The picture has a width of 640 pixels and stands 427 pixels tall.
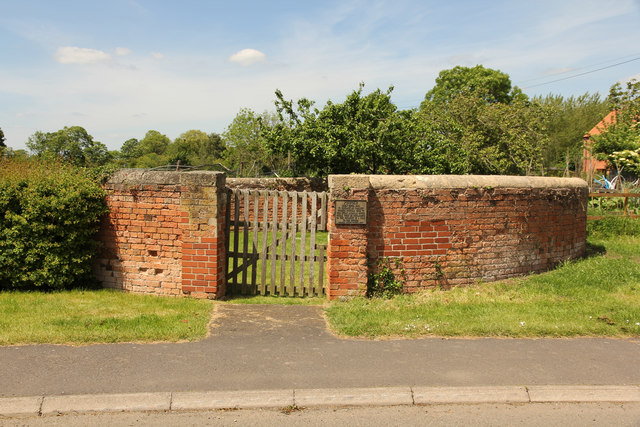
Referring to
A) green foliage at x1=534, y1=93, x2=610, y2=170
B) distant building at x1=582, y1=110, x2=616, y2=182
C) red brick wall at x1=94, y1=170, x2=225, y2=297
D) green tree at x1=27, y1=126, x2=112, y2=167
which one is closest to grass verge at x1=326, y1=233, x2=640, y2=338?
red brick wall at x1=94, y1=170, x2=225, y2=297

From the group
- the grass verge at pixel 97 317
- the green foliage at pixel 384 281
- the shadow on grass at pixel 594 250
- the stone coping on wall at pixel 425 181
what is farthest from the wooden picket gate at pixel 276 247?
the shadow on grass at pixel 594 250

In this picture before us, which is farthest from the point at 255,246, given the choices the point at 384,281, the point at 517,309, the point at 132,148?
the point at 132,148

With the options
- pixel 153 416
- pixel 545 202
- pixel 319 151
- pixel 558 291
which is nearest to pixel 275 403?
pixel 153 416

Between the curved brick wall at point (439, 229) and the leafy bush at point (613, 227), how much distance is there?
17.3 feet

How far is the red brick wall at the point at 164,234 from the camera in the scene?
6445mm

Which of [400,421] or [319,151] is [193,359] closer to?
[400,421]

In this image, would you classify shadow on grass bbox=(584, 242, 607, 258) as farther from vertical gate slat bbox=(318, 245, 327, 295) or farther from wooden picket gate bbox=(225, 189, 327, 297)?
wooden picket gate bbox=(225, 189, 327, 297)

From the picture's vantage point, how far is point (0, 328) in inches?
200

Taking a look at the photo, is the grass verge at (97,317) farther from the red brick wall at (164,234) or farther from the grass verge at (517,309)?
the grass verge at (517,309)

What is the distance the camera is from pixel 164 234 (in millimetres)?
6586

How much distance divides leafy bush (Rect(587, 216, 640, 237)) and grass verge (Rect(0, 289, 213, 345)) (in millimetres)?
10090

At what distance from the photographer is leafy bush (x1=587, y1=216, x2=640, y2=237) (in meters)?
11.5

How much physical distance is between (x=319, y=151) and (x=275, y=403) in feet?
27.2

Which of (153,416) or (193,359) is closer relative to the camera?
(153,416)
